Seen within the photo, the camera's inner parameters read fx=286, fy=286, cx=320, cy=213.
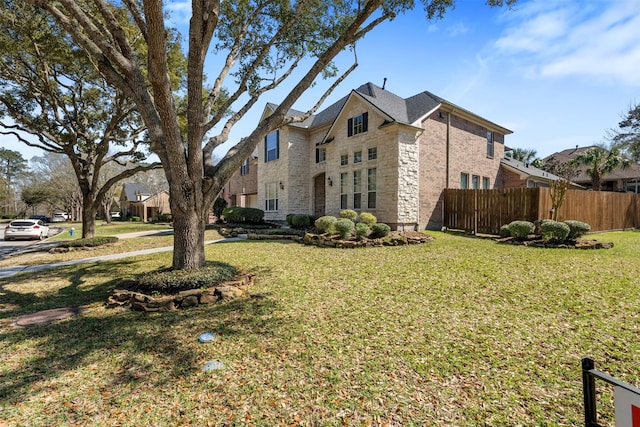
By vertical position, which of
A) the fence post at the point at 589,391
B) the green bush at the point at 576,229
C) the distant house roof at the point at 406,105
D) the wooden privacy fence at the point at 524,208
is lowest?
the fence post at the point at 589,391

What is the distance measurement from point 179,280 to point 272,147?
17.3 meters

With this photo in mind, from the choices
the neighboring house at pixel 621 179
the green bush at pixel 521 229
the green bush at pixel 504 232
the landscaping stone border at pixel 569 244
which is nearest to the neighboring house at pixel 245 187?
the green bush at pixel 504 232

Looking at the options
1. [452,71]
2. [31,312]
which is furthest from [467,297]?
[31,312]

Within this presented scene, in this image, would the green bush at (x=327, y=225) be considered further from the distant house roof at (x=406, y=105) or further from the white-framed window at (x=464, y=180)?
the white-framed window at (x=464, y=180)

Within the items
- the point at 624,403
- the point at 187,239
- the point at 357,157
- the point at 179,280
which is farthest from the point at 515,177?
the point at 624,403

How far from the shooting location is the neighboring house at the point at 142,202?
44.1 meters

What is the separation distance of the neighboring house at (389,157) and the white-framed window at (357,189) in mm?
55

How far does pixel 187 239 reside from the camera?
19.7 feet

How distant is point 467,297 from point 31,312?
786 cm

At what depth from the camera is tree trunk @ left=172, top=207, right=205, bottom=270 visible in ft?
19.6

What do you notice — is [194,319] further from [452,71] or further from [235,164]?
[452,71]

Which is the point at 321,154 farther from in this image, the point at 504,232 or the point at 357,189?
the point at 504,232

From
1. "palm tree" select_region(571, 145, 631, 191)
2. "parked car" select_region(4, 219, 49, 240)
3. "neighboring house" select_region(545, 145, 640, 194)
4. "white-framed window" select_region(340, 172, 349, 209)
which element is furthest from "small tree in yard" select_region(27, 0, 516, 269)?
"neighboring house" select_region(545, 145, 640, 194)

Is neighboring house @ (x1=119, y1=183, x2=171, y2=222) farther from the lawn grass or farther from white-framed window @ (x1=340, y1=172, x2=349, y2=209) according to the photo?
the lawn grass
